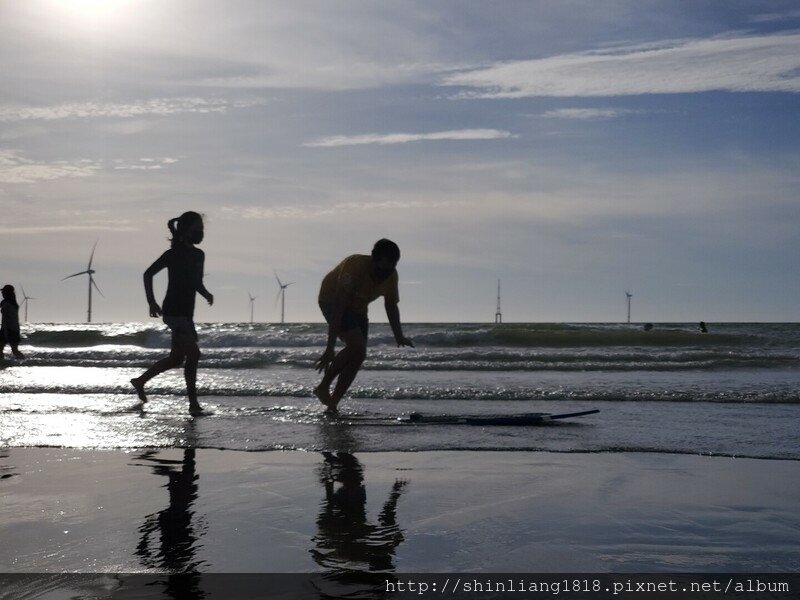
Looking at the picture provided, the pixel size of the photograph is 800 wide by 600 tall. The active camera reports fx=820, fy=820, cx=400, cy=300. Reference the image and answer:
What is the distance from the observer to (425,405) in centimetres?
825

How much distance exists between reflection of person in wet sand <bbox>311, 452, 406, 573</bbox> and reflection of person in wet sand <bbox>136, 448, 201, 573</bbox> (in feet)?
1.46

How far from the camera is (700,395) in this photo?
28.3 feet

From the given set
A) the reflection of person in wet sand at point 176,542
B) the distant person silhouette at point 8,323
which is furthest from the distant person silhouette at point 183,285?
the distant person silhouette at point 8,323

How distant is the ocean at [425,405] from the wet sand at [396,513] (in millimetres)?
587

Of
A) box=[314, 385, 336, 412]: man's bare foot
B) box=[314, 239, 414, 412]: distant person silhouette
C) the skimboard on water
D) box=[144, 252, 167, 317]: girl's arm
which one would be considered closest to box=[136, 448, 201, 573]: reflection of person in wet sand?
the skimboard on water

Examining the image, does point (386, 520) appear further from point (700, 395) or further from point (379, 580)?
point (700, 395)

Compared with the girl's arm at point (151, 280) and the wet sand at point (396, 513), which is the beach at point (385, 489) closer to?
the wet sand at point (396, 513)

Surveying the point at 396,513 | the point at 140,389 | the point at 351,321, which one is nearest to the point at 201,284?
the point at 140,389

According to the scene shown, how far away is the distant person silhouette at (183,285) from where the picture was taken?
7.59 metres

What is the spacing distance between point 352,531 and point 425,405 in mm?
5145

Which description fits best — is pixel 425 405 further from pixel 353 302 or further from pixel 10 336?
pixel 10 336

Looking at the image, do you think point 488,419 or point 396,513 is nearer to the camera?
point 396,513

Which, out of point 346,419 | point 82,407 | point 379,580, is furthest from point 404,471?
point 82,407

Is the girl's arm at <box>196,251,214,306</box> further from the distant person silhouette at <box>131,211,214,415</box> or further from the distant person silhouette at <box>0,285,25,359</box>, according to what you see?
the distant person silhouette at <box>0,285,25,359</box>
